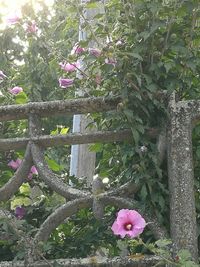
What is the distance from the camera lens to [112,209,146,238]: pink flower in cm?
182

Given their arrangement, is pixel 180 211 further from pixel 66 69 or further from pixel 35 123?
pixel 66 69

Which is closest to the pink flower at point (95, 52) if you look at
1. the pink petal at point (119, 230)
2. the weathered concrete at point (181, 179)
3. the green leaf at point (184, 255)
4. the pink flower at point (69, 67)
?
the pink flower at point (69, 67)

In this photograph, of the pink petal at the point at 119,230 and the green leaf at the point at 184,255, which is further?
the pink petal at the point at 119,230

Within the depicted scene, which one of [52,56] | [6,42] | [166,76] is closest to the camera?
[166,76]

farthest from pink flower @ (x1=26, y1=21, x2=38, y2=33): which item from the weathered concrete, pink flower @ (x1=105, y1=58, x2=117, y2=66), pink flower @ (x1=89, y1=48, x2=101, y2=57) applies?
the weathered concrete

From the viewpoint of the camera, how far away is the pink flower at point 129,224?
5.96 ft

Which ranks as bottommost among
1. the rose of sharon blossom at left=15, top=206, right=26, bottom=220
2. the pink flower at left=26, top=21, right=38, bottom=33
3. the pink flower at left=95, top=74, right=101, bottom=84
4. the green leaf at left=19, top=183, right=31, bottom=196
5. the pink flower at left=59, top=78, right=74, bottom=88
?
the rose of sharon blossom at left=15, top=206, right=26, bottom=220

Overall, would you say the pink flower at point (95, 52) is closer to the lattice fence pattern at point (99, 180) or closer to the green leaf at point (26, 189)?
the lattice fence pattern at point (99, 180)

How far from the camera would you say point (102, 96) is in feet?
7.18

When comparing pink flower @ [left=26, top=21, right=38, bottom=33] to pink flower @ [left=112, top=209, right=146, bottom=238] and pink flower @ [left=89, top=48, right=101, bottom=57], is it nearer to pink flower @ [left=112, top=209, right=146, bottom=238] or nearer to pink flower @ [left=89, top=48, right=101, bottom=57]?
pink flower @ [left=89, top=48, right=101, bottom=57]

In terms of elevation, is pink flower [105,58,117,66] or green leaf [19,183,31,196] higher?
pink flower [105,58,117,66]

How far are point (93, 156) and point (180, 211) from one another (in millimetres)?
1985

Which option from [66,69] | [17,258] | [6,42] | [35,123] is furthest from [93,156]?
[6,42]

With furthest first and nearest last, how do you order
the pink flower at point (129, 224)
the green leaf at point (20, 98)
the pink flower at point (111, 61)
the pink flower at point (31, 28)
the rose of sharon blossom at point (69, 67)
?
the green leaf at point (20, 98), the pink flower at point (31, 28), the rose of sharon blossom at point (69, 67), the pink flower at point (111, 61), the pink flower at point (129, 224)
